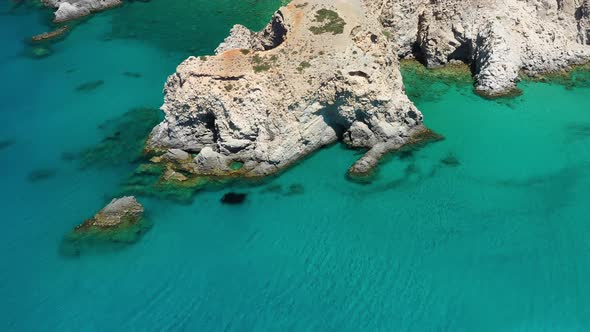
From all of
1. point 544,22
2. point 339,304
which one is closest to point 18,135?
point 339,304

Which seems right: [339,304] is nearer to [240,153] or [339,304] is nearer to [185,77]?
[240,153]

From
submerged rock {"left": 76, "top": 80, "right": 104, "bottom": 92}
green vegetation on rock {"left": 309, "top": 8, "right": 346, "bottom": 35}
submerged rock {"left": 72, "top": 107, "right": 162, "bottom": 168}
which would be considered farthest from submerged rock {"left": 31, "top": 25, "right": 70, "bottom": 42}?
green vegetation on rock {"left": 309, "top": 8, "right": 346, "bottom": 35}

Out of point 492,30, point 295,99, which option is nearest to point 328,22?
point 295,99

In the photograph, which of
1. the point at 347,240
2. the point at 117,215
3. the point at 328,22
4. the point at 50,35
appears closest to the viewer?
the point at 347,240

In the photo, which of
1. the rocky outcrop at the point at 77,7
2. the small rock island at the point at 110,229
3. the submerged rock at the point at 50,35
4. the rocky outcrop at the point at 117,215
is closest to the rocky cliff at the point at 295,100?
the rocky outcrop at the point at 117,215

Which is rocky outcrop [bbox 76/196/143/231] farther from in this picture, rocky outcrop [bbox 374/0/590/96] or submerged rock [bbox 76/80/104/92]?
rocky outcrop [bbox 374/0/590/96]

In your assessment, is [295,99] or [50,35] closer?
[295,99]

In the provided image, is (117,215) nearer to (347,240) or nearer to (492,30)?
(347,240)
